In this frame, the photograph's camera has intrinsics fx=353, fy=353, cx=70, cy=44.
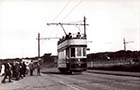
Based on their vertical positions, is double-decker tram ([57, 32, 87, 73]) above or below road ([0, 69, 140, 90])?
above

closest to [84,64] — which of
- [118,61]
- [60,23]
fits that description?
[60,23]

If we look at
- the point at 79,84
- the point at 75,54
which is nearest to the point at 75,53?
the point at 75,54

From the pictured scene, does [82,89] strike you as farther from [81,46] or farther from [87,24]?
[87,24]

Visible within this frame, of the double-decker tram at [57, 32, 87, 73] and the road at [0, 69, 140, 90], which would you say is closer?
the road at [0, 69, 140, 90]

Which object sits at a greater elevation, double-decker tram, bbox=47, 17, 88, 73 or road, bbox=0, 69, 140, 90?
double-decker tram, bbox=47, 17, 88, 73

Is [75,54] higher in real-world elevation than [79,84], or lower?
higher

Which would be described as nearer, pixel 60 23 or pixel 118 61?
pixel 60 23

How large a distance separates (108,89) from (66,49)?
20.7 metres

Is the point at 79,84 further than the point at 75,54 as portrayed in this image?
No

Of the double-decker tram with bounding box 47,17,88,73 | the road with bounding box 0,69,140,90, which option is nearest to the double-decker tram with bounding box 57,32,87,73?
the double-decker tram with bounding box 47,17,88,73

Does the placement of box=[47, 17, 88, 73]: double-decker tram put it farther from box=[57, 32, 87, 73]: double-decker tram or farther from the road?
the road

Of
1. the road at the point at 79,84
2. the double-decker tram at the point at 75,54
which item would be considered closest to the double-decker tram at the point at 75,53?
the double-decker tram at the point at 75,54

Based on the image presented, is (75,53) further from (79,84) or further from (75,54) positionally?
(79,84)

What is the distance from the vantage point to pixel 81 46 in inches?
1428
